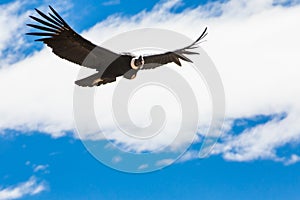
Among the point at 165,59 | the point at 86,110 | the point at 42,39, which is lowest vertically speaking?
the point at 86,110

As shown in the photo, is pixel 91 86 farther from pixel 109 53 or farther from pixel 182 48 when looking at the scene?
pixel 182 48

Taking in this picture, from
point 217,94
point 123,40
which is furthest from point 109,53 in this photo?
point 217,94

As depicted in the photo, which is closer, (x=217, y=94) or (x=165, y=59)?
(x=217, y=94)

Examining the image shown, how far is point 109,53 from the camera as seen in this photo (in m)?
24.7

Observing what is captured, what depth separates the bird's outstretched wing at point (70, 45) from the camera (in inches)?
909

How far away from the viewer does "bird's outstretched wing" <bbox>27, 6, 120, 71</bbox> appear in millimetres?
23078

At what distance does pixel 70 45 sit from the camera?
2428 centimetres

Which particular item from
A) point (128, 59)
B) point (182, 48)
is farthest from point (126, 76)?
point (182, 48)

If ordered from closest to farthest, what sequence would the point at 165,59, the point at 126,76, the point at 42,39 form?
the point at 42,39
the point at 126,76
the point at 165,59

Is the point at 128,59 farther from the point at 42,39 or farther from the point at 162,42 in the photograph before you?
the point at 42,39

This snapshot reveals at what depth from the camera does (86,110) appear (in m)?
24.1

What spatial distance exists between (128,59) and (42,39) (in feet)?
10.4

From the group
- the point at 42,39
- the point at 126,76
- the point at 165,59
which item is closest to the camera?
the point at 42,39

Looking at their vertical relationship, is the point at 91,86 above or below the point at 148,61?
below
